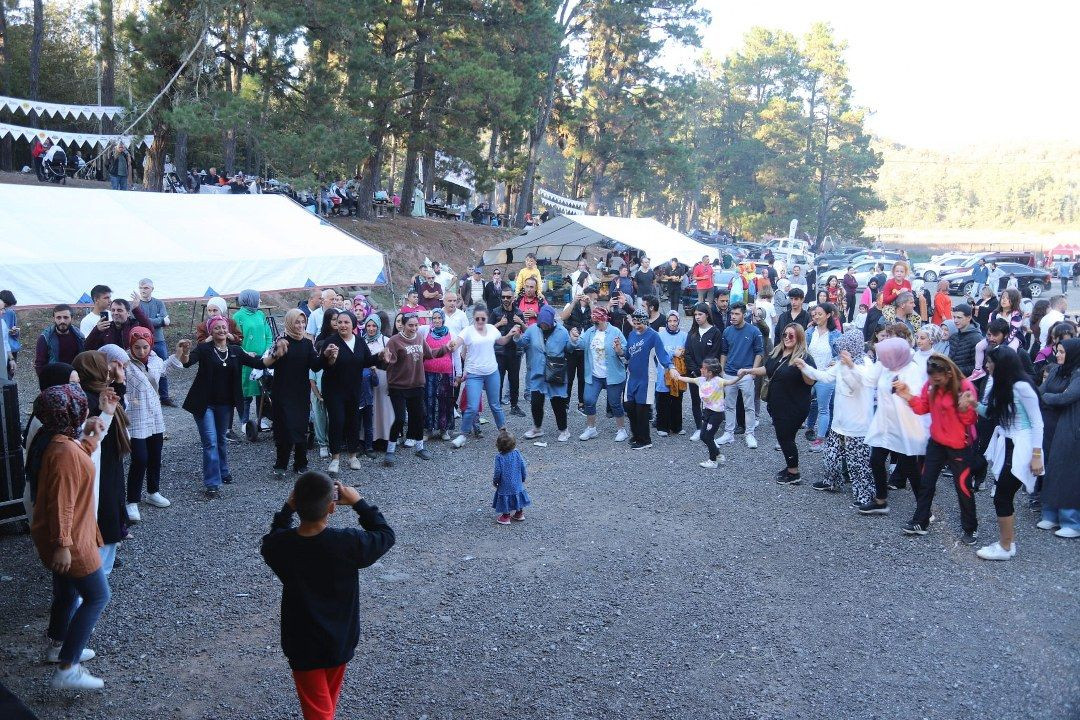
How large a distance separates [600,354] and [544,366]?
673 mm

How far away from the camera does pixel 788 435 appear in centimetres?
795

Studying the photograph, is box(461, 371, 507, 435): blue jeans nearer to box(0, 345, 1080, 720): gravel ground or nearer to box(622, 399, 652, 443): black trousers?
box(622, 399, 652, 443): black trousers

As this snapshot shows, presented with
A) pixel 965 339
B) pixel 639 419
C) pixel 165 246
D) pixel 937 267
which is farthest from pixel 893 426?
pixel 937 267

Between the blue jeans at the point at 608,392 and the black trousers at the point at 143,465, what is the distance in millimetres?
4699

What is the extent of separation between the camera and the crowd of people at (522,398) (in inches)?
179

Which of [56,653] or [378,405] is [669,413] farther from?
[56,653]

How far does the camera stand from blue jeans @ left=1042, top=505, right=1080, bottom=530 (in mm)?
6802

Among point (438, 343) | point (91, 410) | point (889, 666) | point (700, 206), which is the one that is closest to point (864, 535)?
point (889, 666)

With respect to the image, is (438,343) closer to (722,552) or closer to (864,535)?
(722,552)

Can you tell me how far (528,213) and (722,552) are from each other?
29.7 meters

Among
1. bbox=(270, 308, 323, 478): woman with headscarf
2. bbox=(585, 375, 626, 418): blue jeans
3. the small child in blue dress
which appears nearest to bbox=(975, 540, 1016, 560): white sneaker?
the small child in blue dress

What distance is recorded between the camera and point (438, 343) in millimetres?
9156

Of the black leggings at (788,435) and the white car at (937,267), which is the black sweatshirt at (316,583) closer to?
the black leggings at (788,435)

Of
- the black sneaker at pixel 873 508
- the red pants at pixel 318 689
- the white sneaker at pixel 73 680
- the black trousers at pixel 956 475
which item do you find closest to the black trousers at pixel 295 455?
the white sneaker at pixel 73 680
